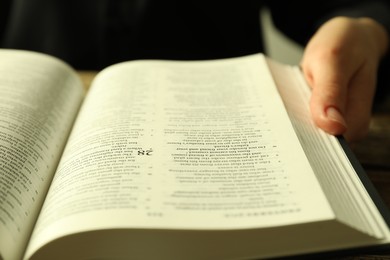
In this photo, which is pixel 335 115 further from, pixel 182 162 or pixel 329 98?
pixel 182 162

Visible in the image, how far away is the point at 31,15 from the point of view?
0.88 meters

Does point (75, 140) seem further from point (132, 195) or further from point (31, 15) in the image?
point (31, 15)

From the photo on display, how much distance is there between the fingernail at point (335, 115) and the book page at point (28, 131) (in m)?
0.32

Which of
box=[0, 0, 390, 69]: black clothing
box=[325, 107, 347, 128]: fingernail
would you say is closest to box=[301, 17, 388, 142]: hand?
box=[325, 107, 347, 128]: fingernail

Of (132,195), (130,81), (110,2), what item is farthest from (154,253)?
(110,2)

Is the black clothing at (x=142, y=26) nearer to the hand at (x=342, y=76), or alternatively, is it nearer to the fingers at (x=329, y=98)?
the hand at (x=342, y=76)

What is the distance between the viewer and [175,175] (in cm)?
37

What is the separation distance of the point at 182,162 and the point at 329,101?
0.20m

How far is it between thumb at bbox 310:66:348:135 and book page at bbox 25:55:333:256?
43 mm

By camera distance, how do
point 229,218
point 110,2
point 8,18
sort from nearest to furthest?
1. point 229,218
2. point 110,2
3. point 8,18

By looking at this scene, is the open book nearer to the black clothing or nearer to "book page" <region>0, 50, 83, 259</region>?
"book page" <region>0, 50, 83, 259</region>

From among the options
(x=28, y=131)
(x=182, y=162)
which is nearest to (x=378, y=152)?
(x=182, y=162)

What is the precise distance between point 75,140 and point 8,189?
0.10 metres

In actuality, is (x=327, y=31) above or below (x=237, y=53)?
above
